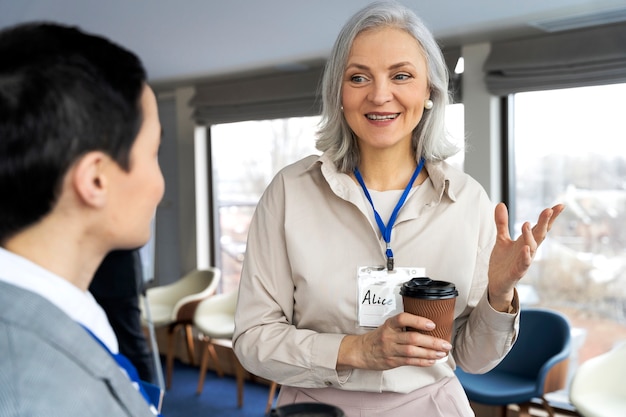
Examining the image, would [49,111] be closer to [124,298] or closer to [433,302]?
[433,302]

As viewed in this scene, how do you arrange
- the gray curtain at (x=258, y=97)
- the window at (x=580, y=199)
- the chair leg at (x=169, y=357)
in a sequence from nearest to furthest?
the window at (x=580, y=199) → the gray curtain at (x=258, y=97) → the chair leg at (x=169, y=357)

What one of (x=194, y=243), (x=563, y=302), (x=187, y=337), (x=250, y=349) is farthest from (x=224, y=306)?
(x=250, y=349)

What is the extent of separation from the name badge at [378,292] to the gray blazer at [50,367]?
807 mm

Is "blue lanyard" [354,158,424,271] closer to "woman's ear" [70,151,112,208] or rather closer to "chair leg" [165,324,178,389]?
"woman's ear" [70,151,112,208]

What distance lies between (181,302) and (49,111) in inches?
208

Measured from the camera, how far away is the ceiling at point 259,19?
3.66 meters

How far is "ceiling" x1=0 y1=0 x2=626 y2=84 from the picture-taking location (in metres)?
3.66

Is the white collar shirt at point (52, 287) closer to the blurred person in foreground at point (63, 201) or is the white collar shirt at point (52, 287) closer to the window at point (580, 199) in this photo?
the blurred person in foreground at point (63, 201)

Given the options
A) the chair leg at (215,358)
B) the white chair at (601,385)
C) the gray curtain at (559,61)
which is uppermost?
the gray curtain at (559,61)

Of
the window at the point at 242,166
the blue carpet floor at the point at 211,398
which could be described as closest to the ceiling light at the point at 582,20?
the window at the point at 242,166

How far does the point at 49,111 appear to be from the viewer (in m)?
0.75

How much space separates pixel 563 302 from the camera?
4.53 m

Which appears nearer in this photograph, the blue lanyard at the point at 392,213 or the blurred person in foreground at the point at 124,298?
the blue lanyard at the point at 392,213

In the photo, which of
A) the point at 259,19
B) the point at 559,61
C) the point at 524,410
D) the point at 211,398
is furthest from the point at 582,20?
the point at 211,398
